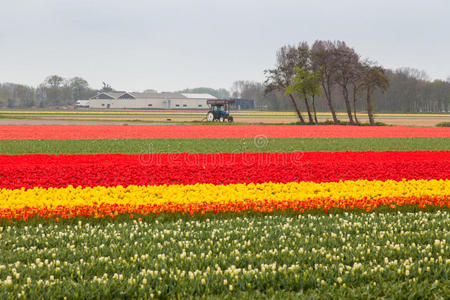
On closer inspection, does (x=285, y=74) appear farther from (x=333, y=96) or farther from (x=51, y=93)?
(x=51, y=93)

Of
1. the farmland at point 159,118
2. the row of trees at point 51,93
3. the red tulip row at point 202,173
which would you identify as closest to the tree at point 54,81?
the row of trees at point 51,93

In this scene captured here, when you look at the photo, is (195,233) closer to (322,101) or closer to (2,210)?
(2,210)

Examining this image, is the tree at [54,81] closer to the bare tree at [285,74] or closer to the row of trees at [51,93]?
the row of trees at [51,93]

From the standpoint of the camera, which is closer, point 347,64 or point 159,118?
point 347,64

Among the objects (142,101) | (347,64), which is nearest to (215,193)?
(347,64)

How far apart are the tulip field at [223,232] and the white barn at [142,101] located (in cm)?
11881

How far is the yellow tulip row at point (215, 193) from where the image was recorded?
975 centimetres

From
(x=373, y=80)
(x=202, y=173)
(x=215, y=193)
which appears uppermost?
(x=373, y=80)

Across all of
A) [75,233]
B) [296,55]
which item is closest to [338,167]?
[75,233]

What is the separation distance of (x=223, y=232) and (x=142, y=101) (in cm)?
12591

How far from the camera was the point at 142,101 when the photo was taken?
130m

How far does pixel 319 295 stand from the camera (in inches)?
213

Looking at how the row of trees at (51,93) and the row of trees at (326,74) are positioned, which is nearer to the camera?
the row of trees at (326,74)

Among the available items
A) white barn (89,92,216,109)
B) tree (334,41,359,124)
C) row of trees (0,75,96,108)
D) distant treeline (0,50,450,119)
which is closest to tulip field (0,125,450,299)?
tree (334,41,359,124)
